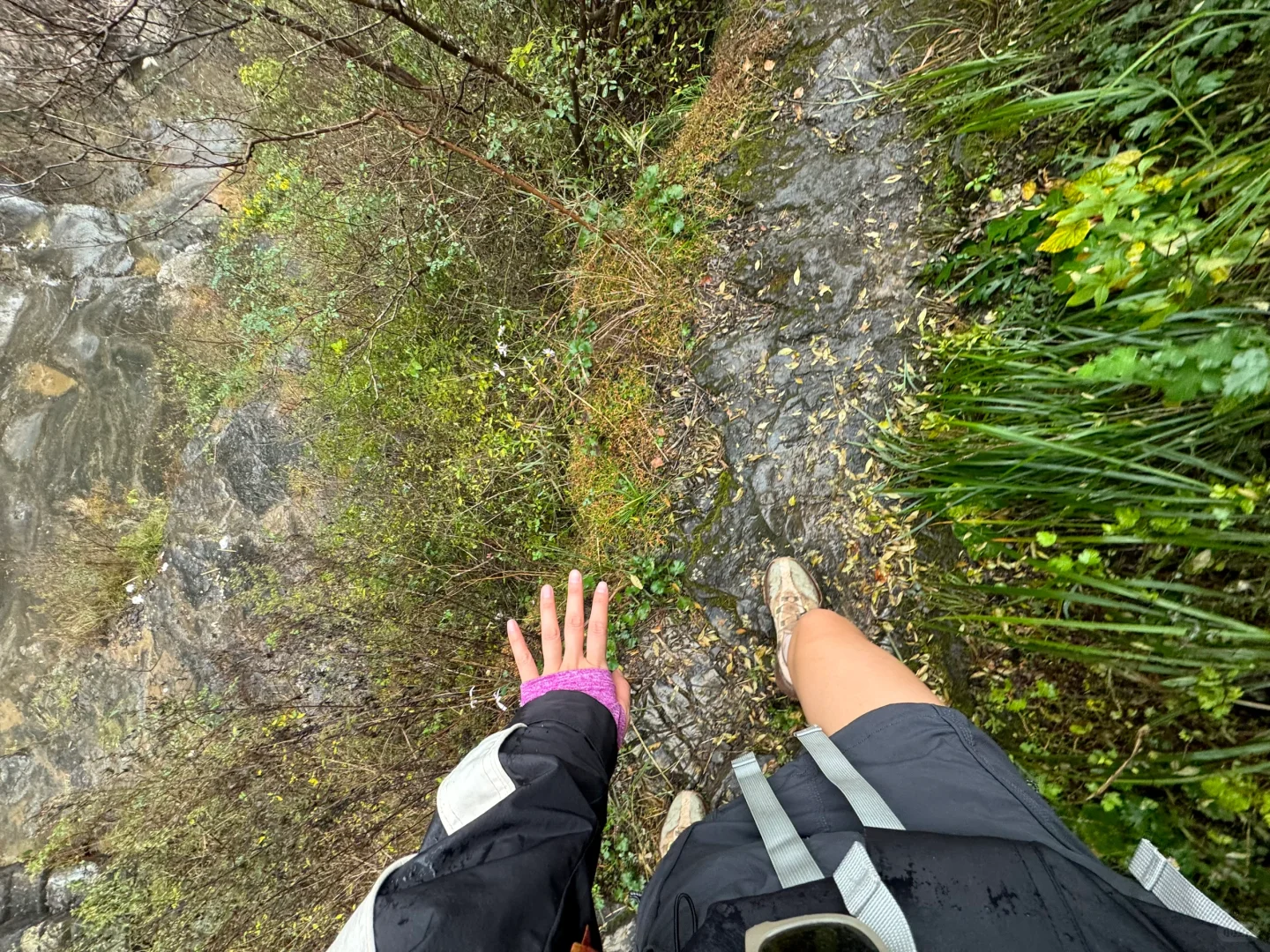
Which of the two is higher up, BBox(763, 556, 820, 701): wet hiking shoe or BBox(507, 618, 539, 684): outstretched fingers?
BBox(507, 618, 539, 684): outstretched fingers

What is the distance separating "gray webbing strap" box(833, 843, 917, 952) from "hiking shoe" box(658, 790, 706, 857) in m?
1.43

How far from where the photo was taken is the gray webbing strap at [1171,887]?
100 cm

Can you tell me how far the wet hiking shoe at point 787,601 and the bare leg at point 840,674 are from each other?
0.23ft

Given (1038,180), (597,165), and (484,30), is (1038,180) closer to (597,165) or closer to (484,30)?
(597,165)

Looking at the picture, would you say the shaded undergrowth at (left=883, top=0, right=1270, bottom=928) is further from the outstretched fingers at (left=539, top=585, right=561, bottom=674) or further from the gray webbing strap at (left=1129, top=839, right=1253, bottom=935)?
the outstretched fingers at (left=539, top=585, right=561, bottom=674)

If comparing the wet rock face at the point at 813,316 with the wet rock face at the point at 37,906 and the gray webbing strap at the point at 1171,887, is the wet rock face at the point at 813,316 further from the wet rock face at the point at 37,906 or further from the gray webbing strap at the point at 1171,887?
the wet rock face at the point at 37,906

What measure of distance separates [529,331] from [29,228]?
7.89 metres

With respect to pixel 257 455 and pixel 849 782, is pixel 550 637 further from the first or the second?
pixel 257 455

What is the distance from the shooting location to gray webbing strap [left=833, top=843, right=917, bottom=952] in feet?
2.87

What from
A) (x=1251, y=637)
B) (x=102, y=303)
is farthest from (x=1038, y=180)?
(x=102, y=303)

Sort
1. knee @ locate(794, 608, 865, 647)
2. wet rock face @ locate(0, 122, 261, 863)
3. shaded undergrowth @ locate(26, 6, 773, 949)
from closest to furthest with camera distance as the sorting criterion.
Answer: knee @ locate(794, 608, 865, 647) < shaded undergrowth @ locate(26, 6, 773, 949) < wet rock face @ locate(0, 122, 261, 863)

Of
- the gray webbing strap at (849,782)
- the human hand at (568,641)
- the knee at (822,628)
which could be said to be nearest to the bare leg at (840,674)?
the knee at (822,628)

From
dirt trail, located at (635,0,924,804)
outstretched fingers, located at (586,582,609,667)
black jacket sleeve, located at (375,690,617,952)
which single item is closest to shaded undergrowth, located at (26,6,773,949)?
dirt trail, located at (635,0,924,804)

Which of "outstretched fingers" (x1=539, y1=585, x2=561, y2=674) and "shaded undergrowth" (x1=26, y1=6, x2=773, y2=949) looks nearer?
"outstretched fingers" (x1=539, y1=585, x2=561, y2=674)
